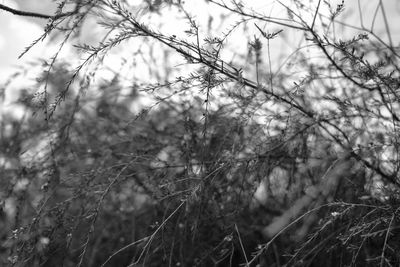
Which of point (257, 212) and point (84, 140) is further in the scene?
point (84, 140)

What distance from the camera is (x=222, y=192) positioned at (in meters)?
1.95

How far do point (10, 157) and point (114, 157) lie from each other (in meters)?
0.59

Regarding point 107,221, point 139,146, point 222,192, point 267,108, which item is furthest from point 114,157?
point 267,108

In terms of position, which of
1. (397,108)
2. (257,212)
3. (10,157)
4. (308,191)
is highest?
(10,157)

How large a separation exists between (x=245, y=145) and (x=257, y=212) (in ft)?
2.77

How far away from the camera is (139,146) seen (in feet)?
7.85

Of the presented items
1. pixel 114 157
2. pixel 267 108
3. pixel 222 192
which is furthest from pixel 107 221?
pixel 267 108

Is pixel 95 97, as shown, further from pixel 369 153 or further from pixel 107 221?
pixel 369 153

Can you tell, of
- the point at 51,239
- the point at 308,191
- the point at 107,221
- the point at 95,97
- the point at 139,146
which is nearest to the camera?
the point at 51,239

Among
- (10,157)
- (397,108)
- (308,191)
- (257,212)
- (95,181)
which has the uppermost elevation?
(10,157)

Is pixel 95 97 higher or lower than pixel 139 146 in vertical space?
higher

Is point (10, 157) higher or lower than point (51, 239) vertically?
higher

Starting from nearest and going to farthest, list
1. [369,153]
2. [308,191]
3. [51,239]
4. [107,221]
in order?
[51,239] → [369,153] → [308,191] → [107,221]

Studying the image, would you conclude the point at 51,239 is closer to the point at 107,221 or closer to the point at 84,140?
the point at 107,221
